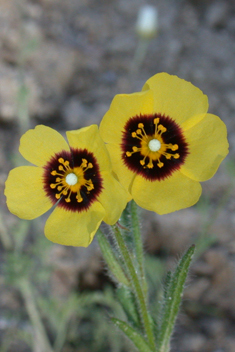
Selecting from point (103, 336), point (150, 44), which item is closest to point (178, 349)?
point (103, 336)

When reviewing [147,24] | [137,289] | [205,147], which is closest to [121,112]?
[205,147]

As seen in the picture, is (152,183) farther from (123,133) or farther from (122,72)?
(122,72)

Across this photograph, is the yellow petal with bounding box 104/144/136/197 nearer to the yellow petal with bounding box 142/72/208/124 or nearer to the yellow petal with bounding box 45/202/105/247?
the yellow petal with bounding box 45/202/105/247

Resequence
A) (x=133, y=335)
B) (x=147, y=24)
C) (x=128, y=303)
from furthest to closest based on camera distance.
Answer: (x=147, y=24) < (x=128, y=303) < (x=133, y=335)

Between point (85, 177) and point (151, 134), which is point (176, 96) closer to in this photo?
point (151, 134)

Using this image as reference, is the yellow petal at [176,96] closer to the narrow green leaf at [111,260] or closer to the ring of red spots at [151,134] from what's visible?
the ring of red spots at [151,134]

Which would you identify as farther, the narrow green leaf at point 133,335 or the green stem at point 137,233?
the green stem at point 137,233

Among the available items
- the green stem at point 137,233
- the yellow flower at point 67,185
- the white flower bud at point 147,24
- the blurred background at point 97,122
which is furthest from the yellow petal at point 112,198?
the white flower bud at point 147,24
